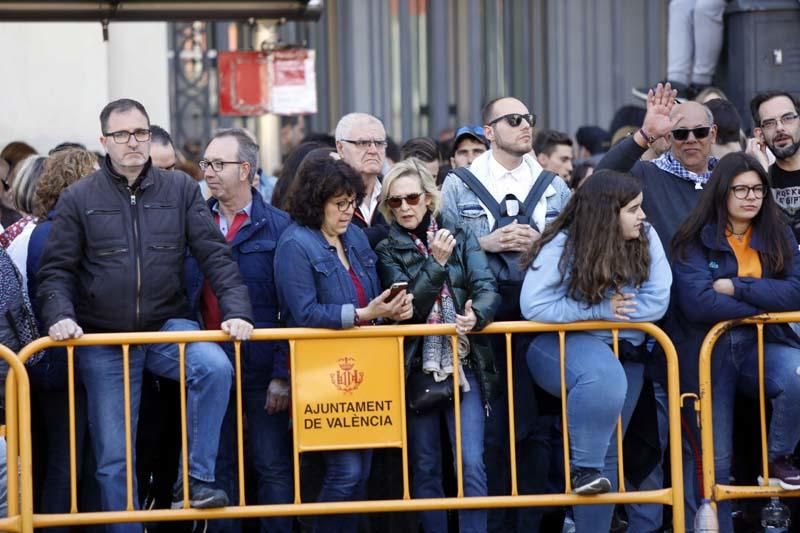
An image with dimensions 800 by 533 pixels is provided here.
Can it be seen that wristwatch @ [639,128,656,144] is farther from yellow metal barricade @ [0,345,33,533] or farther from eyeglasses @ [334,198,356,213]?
yellow metal barricade @ [0,345,33,533]

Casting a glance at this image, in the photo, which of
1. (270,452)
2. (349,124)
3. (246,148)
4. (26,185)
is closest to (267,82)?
(349,124)

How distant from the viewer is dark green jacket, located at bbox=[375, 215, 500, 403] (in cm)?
795

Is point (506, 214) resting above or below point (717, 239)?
above

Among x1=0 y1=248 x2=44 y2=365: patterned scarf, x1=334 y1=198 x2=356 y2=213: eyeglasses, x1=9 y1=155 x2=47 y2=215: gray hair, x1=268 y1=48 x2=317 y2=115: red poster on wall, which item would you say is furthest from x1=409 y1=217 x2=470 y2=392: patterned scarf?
x1=268 y1=48 x2=317 y2=115: red poster on wall

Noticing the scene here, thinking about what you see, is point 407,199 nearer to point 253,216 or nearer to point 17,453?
point 253,216

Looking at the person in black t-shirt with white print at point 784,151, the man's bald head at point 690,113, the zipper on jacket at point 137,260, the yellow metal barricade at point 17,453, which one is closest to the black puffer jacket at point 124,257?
the zipper on jacket at point 137,260

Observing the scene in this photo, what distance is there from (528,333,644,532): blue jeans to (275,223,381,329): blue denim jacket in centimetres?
93

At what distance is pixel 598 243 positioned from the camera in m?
7.80

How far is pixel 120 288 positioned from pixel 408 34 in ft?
25.3

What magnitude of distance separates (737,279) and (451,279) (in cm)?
142

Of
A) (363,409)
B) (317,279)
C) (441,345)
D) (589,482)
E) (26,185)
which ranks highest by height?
(26,185)

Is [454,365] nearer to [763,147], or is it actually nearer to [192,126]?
[763,147]

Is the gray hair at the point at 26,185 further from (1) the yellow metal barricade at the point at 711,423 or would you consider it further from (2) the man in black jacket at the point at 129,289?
(1) the yellow metal barricade at the point at 711,423

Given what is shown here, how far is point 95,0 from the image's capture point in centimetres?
1050
